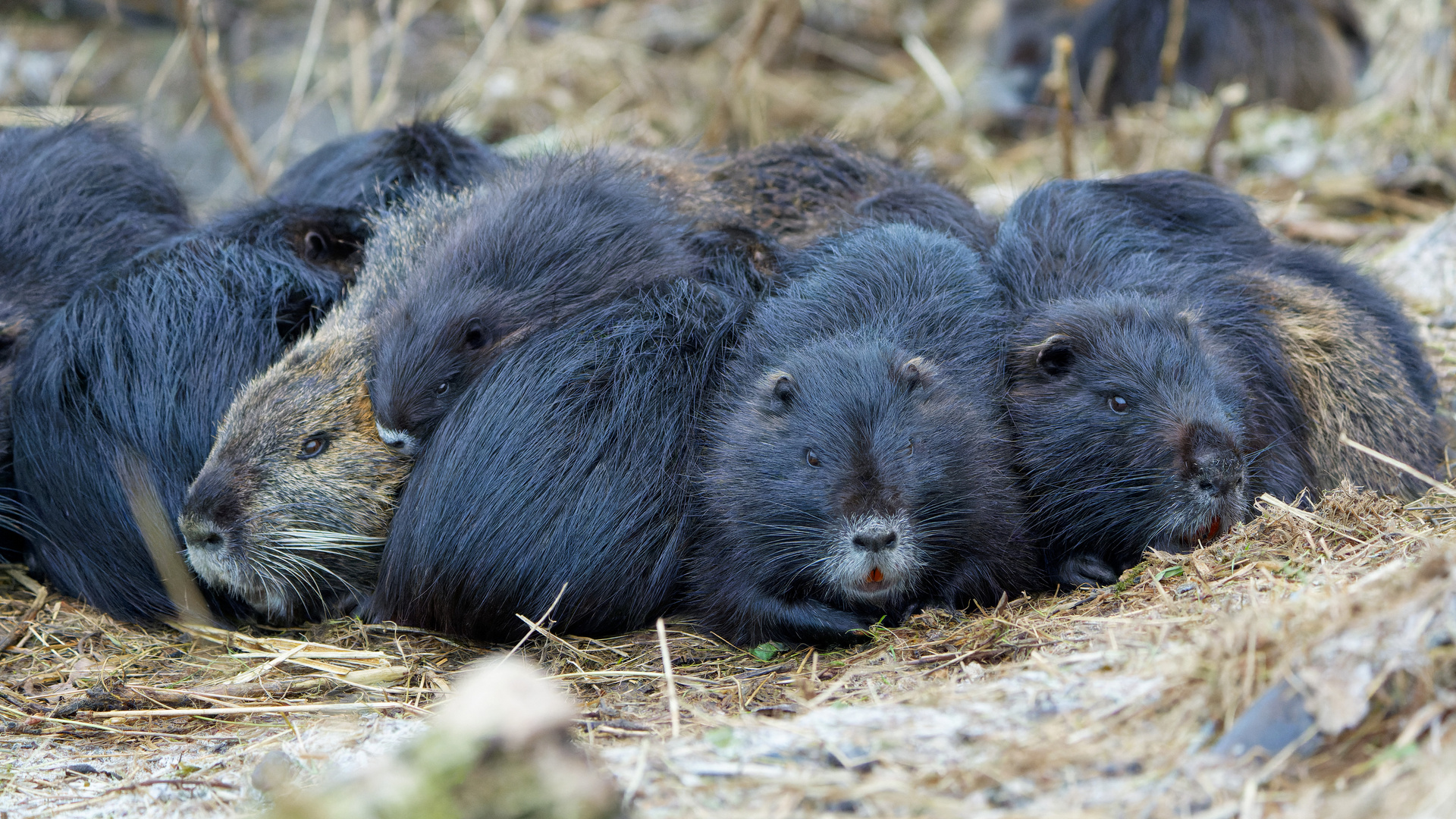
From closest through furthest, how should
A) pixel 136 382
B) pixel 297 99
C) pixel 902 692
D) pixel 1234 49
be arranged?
pixel 902 692 → pixel 136 382 → pixel 297 99 → pixel 1234 49

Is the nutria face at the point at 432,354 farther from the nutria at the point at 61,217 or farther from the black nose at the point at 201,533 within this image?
the nutria at the point at 61,217

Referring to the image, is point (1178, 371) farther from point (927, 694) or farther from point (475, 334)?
point (475, 334)

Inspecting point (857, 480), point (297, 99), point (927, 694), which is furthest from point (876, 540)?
point (297, 99)

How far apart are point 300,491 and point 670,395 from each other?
1.15 meters

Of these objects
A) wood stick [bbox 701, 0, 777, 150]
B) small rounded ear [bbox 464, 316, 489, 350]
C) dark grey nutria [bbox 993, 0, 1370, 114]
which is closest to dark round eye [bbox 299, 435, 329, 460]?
small rounded ear [bbox 464, 316, 489, 350]

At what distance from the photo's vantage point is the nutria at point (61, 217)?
4145mm

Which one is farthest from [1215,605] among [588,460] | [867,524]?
[588,460]

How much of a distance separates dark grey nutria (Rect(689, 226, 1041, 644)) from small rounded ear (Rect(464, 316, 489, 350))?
76cm

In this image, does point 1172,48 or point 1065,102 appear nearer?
point 1065,102

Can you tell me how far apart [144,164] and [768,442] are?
3.06m

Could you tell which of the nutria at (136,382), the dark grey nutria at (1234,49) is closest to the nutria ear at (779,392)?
the nutria at (136,382)

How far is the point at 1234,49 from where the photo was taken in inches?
350

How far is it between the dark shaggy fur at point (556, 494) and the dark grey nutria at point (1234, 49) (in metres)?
6.44

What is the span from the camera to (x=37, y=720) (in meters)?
3.13
